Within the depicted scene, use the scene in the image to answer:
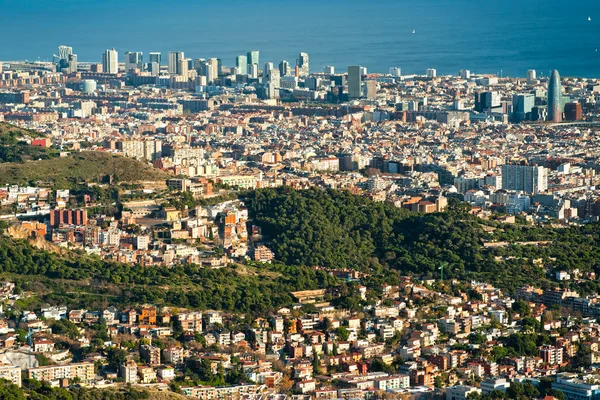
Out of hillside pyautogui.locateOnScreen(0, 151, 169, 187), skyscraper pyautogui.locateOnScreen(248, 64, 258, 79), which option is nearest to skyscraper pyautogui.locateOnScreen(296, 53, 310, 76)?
skyscraper pyautogui.locateOnScreen(248, 64, 258, 79)

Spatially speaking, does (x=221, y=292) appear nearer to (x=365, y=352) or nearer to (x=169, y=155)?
(x=365, y=352)

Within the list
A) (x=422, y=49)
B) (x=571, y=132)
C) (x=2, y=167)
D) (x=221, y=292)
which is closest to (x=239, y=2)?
(x=422, y=49)

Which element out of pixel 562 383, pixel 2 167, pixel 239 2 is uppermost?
pixel 239 2

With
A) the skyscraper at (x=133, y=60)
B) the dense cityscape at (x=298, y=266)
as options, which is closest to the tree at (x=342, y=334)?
the dense cityscape at (x=298, y=266)

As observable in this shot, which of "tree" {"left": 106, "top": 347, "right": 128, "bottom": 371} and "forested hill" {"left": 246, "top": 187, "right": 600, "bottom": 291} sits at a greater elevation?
"forested hill" {"left": 246, "top": 187, "right": 600, "bottom": 291}

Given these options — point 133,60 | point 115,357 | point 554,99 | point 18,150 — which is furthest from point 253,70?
point 115,357

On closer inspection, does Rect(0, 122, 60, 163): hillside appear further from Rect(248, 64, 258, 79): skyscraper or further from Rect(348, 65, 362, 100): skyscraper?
Rect(248, 64, 258, 79): skyscraper
